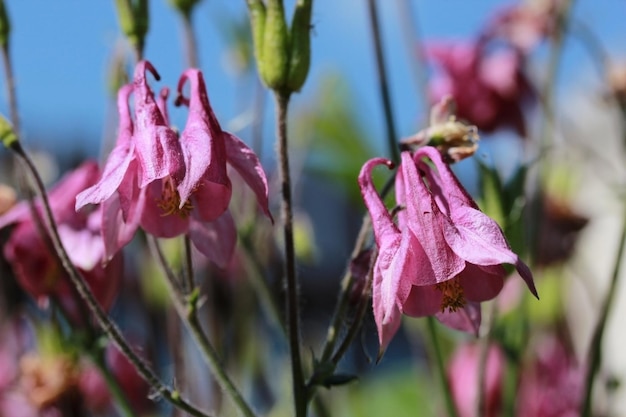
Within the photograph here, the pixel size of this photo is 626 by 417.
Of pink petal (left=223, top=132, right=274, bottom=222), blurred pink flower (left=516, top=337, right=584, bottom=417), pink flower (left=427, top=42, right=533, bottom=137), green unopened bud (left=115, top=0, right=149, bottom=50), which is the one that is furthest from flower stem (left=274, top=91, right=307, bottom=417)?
pink flower (left=427, top=42, right=533, bottom=137)

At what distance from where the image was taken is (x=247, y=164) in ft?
2.46

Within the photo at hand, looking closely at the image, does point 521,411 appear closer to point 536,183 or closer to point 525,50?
point 536,183

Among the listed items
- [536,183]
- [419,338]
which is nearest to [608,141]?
[419,338]

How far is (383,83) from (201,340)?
0.40 metres

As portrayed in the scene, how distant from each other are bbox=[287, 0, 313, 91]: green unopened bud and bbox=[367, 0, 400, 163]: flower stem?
0.25m

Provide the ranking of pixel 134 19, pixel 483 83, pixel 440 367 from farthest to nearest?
pixel 483 83 → pixel 440 367 → pixel 134 19

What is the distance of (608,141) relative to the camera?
2857mm

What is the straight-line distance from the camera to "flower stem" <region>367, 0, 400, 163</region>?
105cm

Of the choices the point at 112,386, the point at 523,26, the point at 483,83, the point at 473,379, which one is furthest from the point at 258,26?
the point at 523,26

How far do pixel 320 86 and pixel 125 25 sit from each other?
94 centimetres

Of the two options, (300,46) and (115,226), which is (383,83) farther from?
(115,226)

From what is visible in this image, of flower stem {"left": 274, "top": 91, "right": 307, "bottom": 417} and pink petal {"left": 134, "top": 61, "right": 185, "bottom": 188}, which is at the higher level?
pink petal {"left": 134, "top": 61, "right": 185, "bottom": 188}

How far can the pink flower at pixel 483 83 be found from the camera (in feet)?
5.09

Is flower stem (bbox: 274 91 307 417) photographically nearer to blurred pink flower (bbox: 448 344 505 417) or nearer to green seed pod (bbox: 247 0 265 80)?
green seed pod (bbox: 247 0 265 80)
